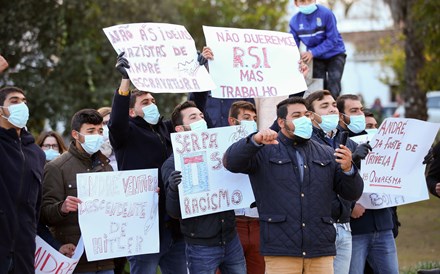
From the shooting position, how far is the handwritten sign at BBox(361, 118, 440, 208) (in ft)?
26.9

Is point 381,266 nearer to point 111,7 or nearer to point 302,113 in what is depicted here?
point 302,113

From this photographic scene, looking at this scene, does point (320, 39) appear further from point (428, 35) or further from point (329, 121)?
point (428, 35)

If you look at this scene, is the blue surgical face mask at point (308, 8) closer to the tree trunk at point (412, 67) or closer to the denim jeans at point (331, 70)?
the denim jeans at point (331, 70)

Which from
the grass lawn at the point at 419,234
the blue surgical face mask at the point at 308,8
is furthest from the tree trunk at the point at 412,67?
the blue surgical face mask at the point at 308,8

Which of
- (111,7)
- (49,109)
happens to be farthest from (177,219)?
(111,7)

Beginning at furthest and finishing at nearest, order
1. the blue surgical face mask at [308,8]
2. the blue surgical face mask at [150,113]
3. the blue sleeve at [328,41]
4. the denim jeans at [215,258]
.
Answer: the blue sleeve at [328,41], the blue surgical face mask at [308,8], the blue surgical face mask at [150,113], the denim jeans at [215,258]

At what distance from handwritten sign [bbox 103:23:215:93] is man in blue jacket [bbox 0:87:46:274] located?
109 cm

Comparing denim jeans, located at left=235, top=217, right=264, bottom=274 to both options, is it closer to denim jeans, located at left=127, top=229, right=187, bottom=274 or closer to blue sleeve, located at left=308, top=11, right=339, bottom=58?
denim jeans, located at left=127, top=229, right=187, bottom=274

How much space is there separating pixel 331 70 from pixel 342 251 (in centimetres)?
377

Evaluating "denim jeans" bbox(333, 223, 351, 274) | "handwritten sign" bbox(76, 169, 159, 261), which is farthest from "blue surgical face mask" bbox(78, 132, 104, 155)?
"denim jeans" bbox(333, 223, 351, 274)

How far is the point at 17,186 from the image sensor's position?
668cm

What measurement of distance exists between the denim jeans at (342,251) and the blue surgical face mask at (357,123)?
1087 millimetres

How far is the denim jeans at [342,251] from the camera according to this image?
777 cm

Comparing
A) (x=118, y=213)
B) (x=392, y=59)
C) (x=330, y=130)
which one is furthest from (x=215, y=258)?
(x=392, y=59)
